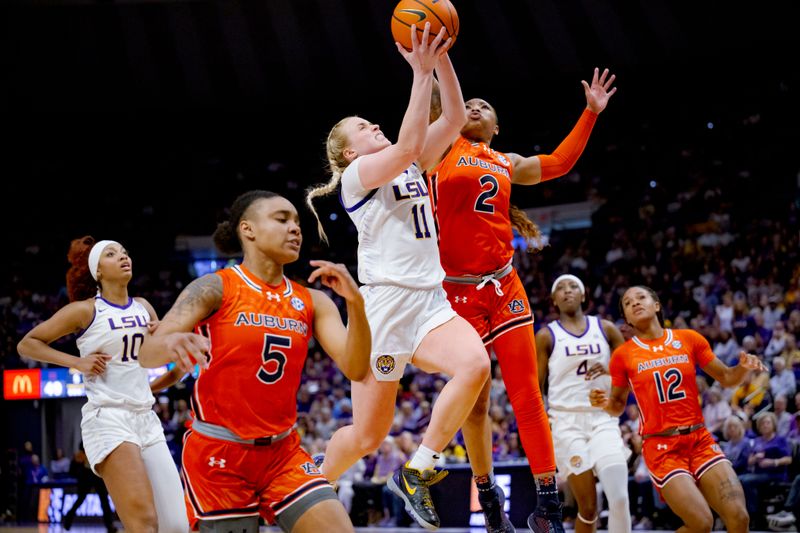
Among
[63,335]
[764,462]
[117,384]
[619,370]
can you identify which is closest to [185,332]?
[117,384]

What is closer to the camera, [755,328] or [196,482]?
[196,482]

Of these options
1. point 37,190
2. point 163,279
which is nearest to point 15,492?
point 163,279

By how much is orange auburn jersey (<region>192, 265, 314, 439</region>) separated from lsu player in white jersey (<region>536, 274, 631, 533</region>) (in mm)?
4468

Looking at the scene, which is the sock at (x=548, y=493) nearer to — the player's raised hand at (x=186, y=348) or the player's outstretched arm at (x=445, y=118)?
→ the player's outstretched arm at (x=445, y=118)

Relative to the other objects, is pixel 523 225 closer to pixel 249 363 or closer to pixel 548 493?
pixel 548 493

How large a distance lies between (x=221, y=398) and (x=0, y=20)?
1939 cm

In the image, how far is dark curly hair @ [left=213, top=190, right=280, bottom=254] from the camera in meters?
4.55

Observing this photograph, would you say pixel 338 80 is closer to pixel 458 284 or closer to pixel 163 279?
pixel 163 279

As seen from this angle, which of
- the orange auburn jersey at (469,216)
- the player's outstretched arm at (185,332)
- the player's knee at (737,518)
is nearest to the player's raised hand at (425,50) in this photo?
the orange auburn jersey at (469,216)

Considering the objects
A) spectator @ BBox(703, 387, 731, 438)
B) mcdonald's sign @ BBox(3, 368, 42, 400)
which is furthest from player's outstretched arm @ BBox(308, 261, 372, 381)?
mcdonald's sign @ BBox(3, 368, 42, 400)

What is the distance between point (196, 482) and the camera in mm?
4184


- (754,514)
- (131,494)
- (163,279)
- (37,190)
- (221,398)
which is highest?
(37,190)

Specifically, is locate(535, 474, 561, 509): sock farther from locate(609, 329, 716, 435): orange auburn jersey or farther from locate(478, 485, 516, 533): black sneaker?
locate(609, 329, 716, 435): orange auburn jersey

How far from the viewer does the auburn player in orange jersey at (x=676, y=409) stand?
6.80 m
